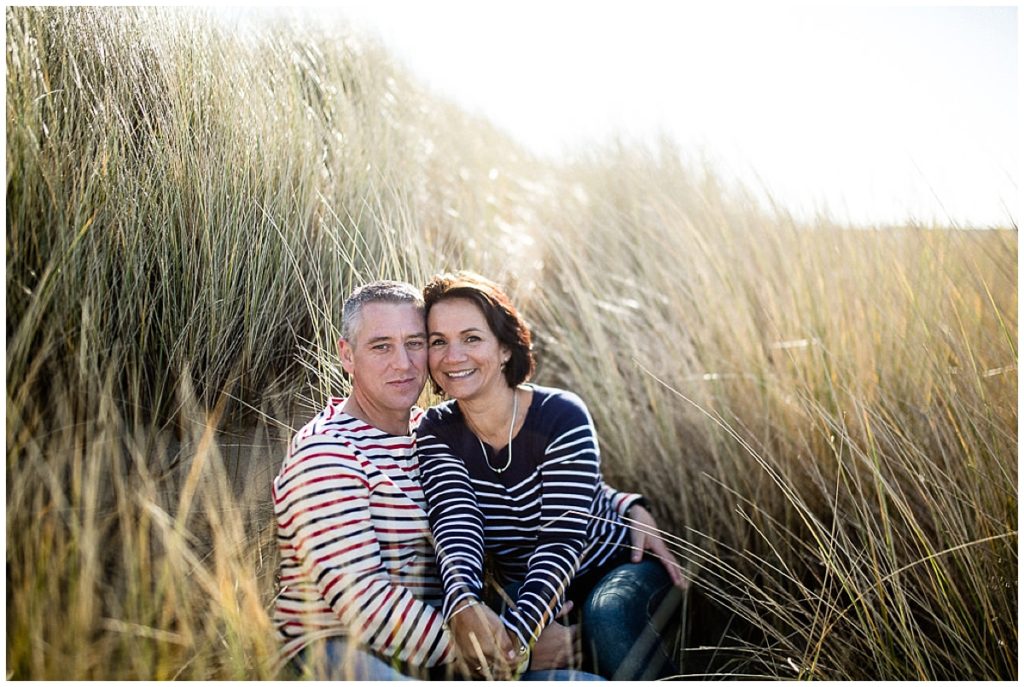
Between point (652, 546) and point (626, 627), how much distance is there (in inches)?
14.1

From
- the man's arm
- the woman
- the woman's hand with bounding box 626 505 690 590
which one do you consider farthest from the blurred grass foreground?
the woman

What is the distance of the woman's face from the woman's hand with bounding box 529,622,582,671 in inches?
28.4

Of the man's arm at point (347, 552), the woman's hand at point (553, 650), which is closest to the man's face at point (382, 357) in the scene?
the man's arm at point (347, 552)

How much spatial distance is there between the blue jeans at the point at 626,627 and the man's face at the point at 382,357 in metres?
0.84

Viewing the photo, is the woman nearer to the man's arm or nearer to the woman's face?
the woman's face

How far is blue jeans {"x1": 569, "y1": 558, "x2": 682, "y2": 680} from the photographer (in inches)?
95.7

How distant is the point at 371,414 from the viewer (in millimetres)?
2393

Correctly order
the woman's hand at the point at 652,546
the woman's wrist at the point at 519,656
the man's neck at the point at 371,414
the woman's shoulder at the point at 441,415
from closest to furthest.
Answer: the woman's wrist at the point at 519,656 < the man's neck at the point at 371,414 < the woman's shoulder at the point at 441,415 < the woman's hand at the point at 652,546

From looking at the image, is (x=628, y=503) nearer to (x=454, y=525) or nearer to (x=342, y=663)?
(x=454, y=525)

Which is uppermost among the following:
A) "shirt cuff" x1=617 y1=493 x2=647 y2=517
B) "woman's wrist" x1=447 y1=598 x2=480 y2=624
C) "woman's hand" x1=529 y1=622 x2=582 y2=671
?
"shirt cuff" x1=617 y1=493 x2=647 y2=517

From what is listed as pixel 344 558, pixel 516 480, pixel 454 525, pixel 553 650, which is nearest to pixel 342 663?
pixel 344 558

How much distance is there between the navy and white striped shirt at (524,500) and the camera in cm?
232

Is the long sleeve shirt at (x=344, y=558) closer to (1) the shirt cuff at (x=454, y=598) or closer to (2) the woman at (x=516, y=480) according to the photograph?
(1) the shirt cuff at (x=454, y=598)

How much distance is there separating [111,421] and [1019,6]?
309 cm
